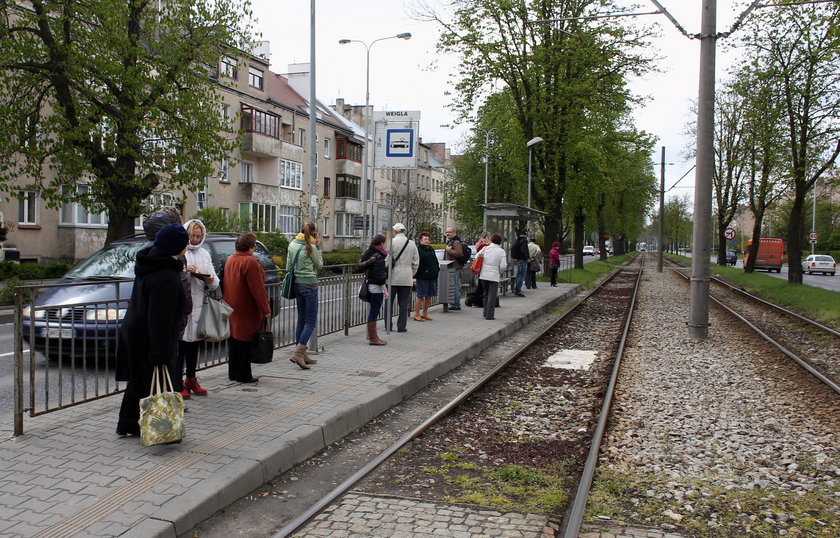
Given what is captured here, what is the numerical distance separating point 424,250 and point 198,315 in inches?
324

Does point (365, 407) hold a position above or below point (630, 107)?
below

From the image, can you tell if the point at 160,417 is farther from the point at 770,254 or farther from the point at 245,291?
the point at 770,254

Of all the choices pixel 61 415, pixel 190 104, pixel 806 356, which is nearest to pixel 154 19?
pixel 190 104

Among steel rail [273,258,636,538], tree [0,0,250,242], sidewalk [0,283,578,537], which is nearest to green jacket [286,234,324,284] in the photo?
sidewalk [0,283,578,537]

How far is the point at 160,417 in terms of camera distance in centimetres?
497

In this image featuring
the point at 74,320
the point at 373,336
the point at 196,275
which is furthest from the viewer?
the point at 373,336

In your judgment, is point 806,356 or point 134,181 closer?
point 806,356

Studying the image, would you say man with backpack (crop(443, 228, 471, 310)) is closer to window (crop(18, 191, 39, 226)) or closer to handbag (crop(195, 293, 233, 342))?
handbag (crop(195, 293, 233, 342))

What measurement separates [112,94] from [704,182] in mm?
15346

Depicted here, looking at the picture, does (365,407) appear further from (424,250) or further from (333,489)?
(424,250)

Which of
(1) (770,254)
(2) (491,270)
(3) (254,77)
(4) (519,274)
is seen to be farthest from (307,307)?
(1) (770,254)

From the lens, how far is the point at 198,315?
254 inches

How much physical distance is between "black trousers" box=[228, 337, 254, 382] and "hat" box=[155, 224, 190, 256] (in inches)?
91.5

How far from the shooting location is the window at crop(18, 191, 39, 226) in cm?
2811
